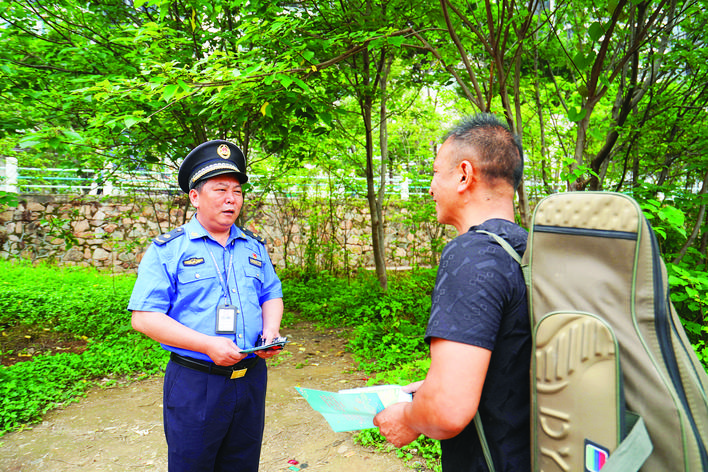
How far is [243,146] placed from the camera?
220 inches

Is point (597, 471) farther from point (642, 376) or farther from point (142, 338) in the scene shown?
point (142, 338)

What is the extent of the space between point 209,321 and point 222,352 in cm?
20

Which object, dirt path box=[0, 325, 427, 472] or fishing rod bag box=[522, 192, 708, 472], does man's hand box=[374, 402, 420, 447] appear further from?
dirt path box=[0, 325, 427, 472]

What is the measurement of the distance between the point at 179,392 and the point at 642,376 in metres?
1.67

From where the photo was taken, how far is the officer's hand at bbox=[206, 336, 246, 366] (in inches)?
68.6

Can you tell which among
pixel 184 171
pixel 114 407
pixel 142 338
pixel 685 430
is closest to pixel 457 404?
pixel 685 430

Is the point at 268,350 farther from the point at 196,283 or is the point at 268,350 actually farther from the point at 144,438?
the point at 144,438

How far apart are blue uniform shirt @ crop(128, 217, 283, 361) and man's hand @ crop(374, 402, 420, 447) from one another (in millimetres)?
918

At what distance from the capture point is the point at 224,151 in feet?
7.11

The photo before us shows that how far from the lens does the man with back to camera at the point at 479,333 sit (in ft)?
3.25

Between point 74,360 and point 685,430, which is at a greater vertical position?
point 685,430

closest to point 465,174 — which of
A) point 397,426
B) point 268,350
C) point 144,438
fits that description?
point 397,426

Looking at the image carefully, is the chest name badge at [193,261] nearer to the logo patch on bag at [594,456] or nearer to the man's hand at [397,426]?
the man's hand at [397,426]

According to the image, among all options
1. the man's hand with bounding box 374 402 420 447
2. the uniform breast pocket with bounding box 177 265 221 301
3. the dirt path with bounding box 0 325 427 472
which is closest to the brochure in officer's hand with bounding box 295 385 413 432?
the man's hand with bounding box 374 402 420 447
